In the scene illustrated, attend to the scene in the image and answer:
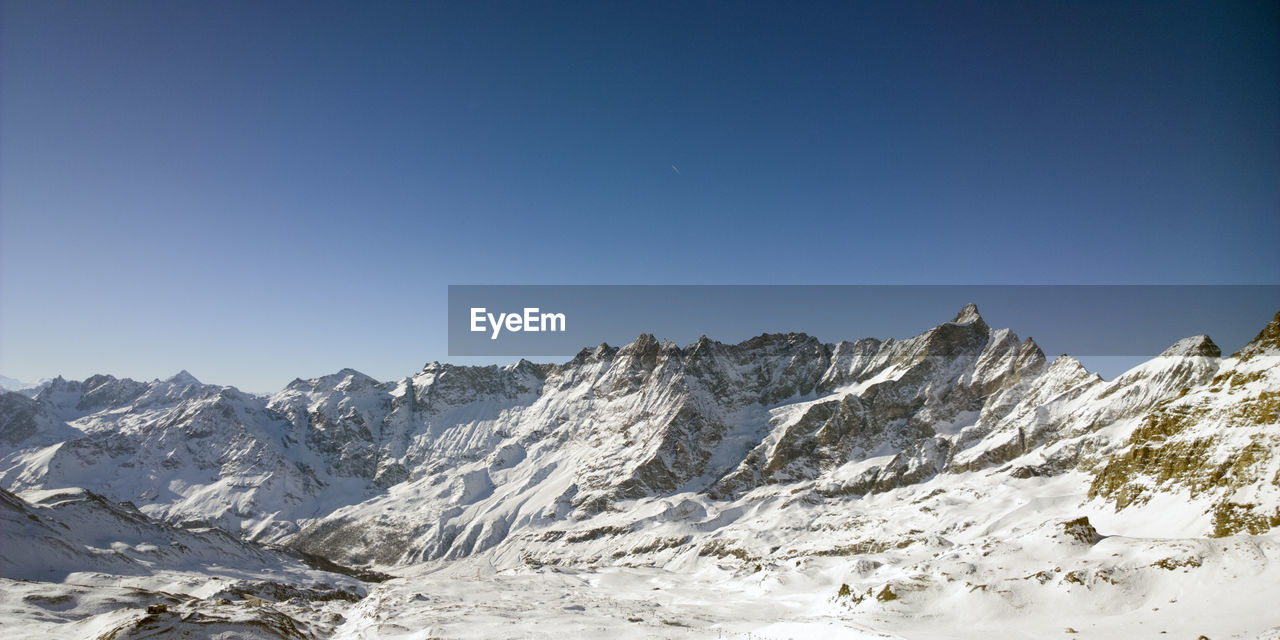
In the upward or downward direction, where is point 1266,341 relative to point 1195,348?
downward

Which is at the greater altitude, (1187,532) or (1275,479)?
(1275,479)

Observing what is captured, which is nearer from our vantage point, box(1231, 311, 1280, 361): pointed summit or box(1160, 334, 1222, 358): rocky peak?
box(1231, 311, 1280, 361): pointed summit

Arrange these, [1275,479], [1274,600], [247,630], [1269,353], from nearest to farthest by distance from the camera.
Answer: [1274,600]
[247,630]
[1275,479]
[1269,353]

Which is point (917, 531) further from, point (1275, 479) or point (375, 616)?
point (375, 616)

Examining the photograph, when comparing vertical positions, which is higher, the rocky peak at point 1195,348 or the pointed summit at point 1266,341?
the rocky peak at point 1195,348

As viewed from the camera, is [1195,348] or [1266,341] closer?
[1266,341]

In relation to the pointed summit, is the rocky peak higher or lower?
higher

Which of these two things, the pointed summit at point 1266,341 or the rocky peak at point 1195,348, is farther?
the rocky peak at point 1195,348

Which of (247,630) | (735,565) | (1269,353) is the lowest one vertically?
(735,565)

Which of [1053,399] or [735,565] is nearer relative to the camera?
[735,565]

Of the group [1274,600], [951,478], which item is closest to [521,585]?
[1274,600]

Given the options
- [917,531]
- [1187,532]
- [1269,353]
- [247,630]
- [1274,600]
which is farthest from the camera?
[917,531]
